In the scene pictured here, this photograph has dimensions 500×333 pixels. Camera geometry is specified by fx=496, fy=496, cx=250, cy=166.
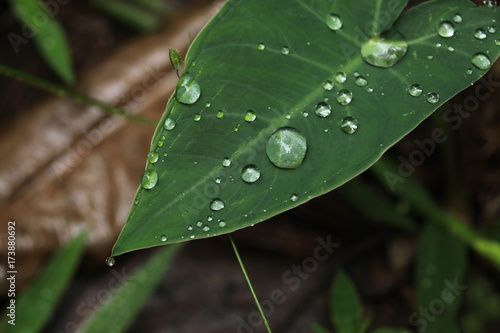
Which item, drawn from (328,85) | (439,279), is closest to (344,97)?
(328,85)

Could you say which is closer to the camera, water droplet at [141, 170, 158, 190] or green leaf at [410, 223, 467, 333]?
water droplet at [141, 170, 158, 190]

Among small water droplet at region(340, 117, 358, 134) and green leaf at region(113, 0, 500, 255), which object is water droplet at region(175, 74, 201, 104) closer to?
green leaf at region(113, 0, 500, 255)

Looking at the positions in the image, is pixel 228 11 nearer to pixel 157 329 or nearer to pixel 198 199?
pixel 198 199

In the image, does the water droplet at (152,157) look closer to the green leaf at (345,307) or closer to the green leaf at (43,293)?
the green leaf at (345,307)

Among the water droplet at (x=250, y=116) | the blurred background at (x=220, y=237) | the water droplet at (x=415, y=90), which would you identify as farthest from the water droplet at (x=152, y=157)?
the blurred background at (x=220, y=237)

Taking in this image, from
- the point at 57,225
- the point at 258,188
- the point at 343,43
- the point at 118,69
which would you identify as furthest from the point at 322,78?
the point at 118,69

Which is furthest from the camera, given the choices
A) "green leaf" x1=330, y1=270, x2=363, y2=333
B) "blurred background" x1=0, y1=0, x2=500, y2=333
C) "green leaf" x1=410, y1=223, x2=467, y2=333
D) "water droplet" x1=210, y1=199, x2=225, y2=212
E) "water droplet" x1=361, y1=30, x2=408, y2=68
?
"blurred background" x1=0, y1=0, x2=500, y2=333

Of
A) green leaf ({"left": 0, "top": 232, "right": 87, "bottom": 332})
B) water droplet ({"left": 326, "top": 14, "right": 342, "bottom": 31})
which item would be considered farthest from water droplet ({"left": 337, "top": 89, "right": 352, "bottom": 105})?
green leaf ({"left": 0, "top": 232, "right": 87, "bottom": 332})
